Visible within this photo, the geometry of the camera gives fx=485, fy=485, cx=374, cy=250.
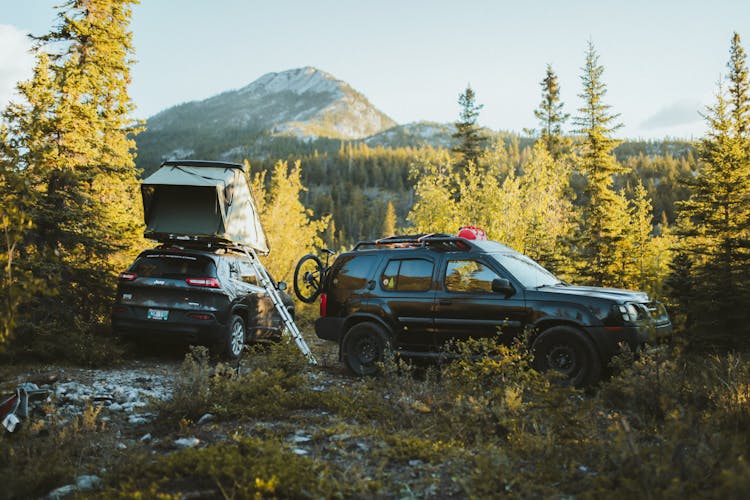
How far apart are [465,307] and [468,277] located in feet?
1.53

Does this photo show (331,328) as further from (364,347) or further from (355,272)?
(355,272)

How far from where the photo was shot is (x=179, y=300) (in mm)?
8156

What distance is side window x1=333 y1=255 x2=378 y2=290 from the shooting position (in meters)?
8.27

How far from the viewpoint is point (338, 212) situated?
133 m

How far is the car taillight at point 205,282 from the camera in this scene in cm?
824

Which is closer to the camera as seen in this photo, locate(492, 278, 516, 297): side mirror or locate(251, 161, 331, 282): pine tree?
locate(492, 278, 516, 297): side mirror

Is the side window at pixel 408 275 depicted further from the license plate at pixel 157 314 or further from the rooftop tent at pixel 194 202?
the license plate at pixel 157 314

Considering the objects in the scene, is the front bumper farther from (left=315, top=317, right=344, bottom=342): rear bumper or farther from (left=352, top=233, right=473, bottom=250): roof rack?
(left=315, top=317, right=344, bottom=342): rear bumper

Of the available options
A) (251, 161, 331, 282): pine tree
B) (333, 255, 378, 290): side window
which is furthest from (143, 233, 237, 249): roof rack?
(251, 161, 331, 282): pine tree

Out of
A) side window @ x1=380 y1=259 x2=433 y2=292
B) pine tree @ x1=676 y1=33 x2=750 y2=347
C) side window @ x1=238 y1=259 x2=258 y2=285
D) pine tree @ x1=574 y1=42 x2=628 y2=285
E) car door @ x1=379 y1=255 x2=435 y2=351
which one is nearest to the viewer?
car door @ x1=379 y1=255 x2=435 y2=351

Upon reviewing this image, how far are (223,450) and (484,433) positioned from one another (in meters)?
2.32

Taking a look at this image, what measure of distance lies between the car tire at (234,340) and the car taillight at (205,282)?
0.72 meters

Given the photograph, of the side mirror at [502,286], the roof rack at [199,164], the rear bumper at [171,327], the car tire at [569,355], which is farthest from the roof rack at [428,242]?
the roof rack at [199,164]

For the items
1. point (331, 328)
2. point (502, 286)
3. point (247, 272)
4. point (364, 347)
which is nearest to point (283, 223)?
point (247, 272)
